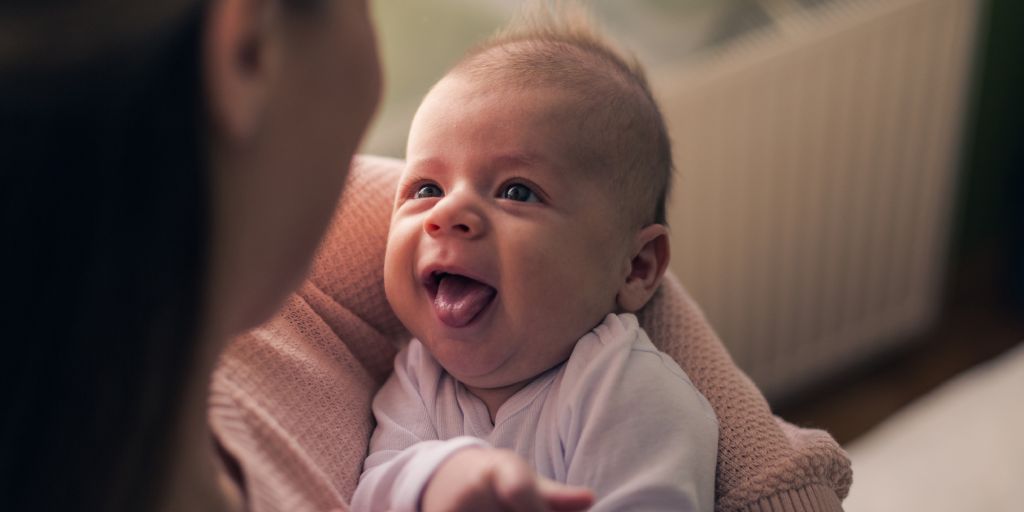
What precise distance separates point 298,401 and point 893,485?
0.96m

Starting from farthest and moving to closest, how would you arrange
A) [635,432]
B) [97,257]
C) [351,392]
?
[351,392] < [635,432] < [97,257]

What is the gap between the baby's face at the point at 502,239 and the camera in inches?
35.8

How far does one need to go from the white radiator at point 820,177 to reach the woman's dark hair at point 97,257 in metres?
1.58

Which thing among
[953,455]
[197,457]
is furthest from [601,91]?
[953,455]

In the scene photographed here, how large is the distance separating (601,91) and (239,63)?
0.53m

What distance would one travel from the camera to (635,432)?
85 cm

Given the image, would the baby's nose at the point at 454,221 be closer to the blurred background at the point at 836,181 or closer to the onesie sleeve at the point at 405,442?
the onesie sleeve at the point at 405,442

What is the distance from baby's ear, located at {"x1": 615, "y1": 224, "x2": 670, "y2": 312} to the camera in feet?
3.34

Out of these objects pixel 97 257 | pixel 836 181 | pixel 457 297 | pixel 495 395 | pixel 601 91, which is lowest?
pixel 836 181

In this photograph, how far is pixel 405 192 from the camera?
39.3 inches

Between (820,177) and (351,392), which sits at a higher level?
(351,392)

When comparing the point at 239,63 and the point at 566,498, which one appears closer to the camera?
the point at 239,63

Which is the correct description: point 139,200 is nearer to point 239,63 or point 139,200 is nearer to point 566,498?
point 239,63

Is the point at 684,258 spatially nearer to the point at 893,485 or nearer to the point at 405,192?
the point at 893,485
